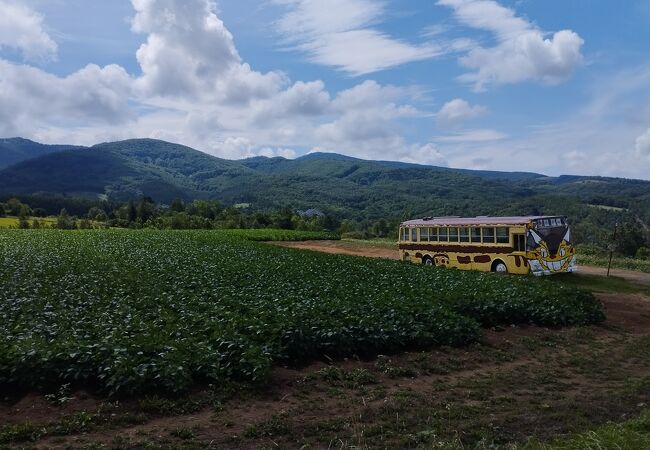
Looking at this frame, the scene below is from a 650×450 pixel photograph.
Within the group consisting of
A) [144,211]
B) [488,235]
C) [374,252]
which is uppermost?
[144,211]

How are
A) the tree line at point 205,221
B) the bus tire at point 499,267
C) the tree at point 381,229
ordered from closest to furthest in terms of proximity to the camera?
the bus tire at point 499,267
the tree line at point 205,221
the tree at point 381,229

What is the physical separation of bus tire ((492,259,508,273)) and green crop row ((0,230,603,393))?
16.9 feet

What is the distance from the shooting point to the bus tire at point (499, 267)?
2753cm

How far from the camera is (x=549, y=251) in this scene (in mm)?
26547

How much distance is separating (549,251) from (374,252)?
2368 centimetres

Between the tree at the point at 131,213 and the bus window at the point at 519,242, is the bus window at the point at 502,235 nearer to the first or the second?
the bus window at the point at 519,242

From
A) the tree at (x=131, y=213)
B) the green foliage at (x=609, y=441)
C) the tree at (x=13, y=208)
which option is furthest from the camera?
the tree at (x=13, y=208)

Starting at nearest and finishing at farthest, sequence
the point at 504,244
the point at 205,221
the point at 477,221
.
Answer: the point at 504,244
the point at 477,221
the point at 205,221

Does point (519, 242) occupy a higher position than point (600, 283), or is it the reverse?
point (519, 242)

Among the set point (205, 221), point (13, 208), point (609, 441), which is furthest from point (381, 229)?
point (609, 441)

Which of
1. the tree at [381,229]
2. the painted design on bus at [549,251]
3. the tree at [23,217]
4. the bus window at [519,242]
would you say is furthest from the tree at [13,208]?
the painted design on bus at [549,251]

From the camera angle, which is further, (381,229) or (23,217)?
(381,229)

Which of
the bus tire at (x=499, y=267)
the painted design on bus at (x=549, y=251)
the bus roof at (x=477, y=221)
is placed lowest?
the bus tire at (x=499, y=267)

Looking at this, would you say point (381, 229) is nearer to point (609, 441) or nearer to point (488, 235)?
point (488, 235)
